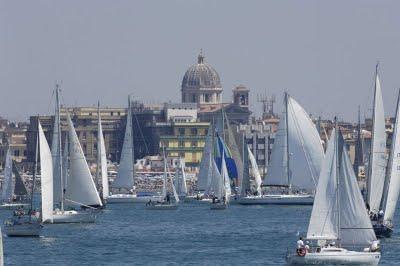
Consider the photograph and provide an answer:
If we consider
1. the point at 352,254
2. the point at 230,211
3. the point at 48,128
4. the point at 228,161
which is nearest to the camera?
the point at 352,254

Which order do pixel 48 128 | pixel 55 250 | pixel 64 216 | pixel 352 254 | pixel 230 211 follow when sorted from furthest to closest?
pixel 48 128, pixel 230 211, pixel 64 216, pixel 55 250, pixel 352 254

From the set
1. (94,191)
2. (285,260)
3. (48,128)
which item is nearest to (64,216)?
(94,191)

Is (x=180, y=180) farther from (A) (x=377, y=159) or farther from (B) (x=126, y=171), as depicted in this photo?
(A) (x=377, y=159)

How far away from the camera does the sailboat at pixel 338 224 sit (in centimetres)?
5312

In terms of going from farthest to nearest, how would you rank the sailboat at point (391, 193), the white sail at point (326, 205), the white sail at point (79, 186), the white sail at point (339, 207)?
1. the white sail at point (79, 186)
2. the sailboat at point (391, 193)
3. the white sail at point (339, 207)
4. the white sail at point (326, 205)

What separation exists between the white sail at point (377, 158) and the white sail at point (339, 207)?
8.59 metres

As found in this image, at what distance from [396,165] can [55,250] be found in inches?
430

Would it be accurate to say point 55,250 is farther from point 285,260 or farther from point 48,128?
point 48,128

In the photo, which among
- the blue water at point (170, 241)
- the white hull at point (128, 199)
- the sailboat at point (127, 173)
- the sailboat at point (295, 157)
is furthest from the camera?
the sailboat at point (127, 173)

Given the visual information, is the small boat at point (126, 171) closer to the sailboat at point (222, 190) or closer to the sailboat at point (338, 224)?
the sailboat at point (222, 190)

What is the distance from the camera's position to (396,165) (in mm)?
63562

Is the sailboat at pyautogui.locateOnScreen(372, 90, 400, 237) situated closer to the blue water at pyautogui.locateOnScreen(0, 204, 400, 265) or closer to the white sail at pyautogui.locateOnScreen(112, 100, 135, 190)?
the blue water at pyautogui.locateOnScreen(0, 204, 400, 265)

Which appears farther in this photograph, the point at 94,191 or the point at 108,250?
the point at 94,191

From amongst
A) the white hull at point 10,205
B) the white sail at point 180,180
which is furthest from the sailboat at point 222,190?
the white sail at point 180,180
